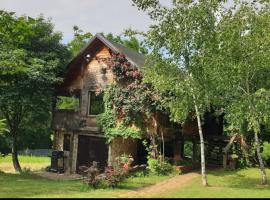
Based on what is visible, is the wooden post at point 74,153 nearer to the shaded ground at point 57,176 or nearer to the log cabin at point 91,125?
the log cabin at point 91,125

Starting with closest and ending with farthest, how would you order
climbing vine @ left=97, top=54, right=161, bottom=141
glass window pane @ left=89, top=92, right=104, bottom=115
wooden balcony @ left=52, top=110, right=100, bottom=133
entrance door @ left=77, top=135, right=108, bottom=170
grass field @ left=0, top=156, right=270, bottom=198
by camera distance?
grass field @ left=0, top=156, right=270, bottom=198 < climbing vine @ left=97, top=54, right=161, bottom=141 < wooden balcony @ left=52, top=110, right=100, bottom=133 < entrance door @ left=77, top=135, right=108, bottom=170 < glass window pane @ left=89, top=92, right=104, bottom=115

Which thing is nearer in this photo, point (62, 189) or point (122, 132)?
point (62, 189)

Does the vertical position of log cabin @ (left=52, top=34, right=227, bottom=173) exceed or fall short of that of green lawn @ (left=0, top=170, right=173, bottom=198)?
it exceeds it

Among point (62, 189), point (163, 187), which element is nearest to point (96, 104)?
point (62, 189)

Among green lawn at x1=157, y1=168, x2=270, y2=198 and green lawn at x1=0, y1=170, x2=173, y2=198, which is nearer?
green lawn at x1=157, y1=168, x2=270, y2=198

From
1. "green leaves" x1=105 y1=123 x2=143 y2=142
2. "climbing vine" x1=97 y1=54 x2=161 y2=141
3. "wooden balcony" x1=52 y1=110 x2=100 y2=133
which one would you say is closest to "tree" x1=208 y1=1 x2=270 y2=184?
"climbing vine" x1=97 y1=54 x2=161 y2=141

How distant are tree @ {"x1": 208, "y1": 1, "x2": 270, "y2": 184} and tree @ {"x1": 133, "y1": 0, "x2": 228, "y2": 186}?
1.66ft

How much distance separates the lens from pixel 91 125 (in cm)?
2573

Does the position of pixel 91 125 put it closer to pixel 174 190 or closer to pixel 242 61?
pixel 174 190

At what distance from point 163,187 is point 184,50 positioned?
6.06 metres

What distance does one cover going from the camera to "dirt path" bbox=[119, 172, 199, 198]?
1631 centimetres

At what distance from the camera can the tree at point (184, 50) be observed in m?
17.2

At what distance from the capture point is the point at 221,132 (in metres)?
31.9

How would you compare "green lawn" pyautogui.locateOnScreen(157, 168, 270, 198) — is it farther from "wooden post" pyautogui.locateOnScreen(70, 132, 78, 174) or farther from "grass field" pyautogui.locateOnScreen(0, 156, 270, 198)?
"wooden post" pyautogui.locateOnScreen(70, 132, 78, 174)
